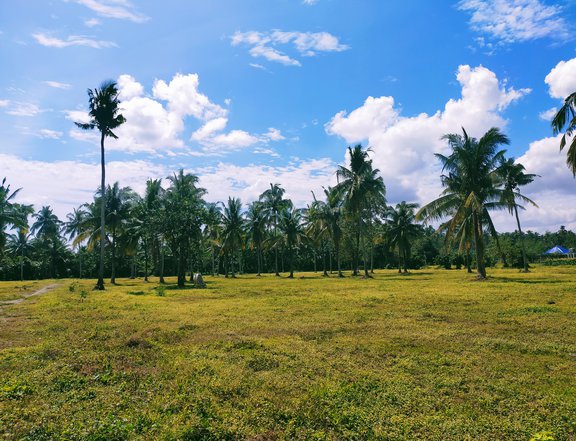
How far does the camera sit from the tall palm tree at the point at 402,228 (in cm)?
5334

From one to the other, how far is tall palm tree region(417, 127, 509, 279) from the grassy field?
642 inches

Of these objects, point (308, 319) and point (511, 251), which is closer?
point (308, 319)

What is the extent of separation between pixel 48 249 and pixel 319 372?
227 feet

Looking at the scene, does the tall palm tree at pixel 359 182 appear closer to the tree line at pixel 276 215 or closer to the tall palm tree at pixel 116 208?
the tree line at pixel 276 215

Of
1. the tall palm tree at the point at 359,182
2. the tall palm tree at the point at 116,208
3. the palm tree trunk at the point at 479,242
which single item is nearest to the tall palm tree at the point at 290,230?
the tall palm tree at the point at 359,182

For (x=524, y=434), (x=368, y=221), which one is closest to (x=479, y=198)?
(x=368, y=221)

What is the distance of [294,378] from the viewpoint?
6.47 meters

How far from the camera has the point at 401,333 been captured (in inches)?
391

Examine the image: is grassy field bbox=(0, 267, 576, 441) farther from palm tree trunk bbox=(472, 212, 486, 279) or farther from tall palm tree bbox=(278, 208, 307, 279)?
tall palm tree bbox=(278, 208, 307, 279)

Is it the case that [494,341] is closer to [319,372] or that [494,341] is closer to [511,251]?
[319,372]

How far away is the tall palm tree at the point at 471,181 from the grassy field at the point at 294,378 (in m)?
16.3

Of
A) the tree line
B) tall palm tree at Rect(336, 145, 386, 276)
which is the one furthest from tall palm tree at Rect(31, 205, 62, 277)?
tall palm tree at Rect(336, 145, 386, 276)

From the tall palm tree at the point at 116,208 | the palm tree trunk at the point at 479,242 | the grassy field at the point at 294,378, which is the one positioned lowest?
the grassy field at the point at 294,378

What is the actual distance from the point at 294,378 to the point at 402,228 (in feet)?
163
